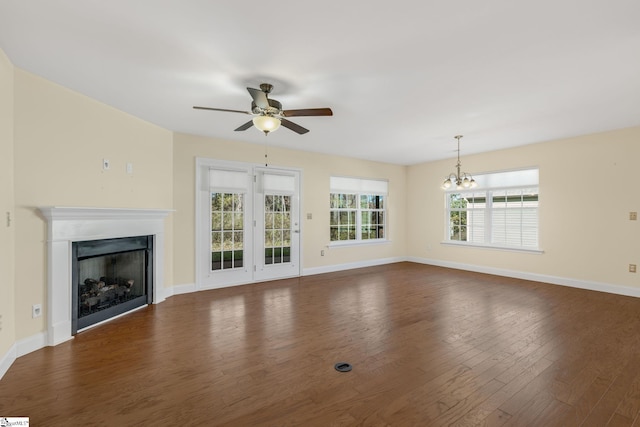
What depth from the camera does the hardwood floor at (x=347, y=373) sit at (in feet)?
6.61

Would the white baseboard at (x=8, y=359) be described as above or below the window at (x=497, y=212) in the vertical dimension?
below

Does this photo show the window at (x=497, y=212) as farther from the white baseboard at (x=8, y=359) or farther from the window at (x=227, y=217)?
the white baseboard at (x=8, y=359)

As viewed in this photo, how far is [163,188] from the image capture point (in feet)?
15.6

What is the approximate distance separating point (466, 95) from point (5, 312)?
16.3ft

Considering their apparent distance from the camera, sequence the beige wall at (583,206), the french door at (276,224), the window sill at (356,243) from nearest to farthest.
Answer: the beige wall at (583,206) < the french door at (276,224) < the window sill at (356,243)

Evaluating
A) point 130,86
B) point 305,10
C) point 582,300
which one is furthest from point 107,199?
point 582,300

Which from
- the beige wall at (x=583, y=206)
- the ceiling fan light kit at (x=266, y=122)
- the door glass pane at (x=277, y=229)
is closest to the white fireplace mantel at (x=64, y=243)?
the ceiling fan light kit at (x=266, y=122)

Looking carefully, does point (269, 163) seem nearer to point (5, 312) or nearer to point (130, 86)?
point (130, 86)

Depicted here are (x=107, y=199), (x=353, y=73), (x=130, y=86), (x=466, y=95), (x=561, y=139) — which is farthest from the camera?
(x=561, y=139)

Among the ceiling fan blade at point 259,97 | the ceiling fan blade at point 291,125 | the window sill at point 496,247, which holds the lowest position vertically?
the window sill at point 496,247

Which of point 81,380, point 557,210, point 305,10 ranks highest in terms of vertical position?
point 305,10

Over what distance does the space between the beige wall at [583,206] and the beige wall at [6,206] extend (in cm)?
744

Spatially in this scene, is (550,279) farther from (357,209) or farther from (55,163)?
(55,163)

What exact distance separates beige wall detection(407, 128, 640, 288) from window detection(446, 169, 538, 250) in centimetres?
20
